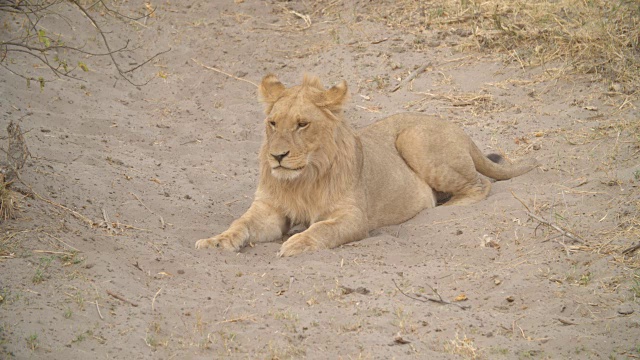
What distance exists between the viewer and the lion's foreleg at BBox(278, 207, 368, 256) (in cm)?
573

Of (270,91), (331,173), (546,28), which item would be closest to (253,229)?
(331,173)

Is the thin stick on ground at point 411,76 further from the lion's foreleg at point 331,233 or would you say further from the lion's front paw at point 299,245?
the lion's front paw at point 299,245

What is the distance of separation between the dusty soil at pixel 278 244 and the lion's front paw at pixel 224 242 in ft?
0.27

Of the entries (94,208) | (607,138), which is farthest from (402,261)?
(607,138)

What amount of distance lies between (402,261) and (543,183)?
6.09 ft

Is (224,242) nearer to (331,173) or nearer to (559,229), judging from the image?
(331,173)

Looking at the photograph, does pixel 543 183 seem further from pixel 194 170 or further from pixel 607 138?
pixel 194 170

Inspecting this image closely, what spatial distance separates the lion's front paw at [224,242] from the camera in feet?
18.8

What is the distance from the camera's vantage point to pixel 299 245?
5.73m

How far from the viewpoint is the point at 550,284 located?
484cm

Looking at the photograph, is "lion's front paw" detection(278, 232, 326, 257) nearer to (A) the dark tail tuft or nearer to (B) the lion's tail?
(B) the lion's tail

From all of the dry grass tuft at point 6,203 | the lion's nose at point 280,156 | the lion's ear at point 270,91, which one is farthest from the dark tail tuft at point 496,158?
the dry grass tuft at point 6,203

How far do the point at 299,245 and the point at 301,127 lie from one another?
2.89 ft

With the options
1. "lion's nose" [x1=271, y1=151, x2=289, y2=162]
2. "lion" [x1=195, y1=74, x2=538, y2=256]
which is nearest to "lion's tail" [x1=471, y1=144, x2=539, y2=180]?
"lion" [x1=195, y1=74, x2=538, y2=256]
